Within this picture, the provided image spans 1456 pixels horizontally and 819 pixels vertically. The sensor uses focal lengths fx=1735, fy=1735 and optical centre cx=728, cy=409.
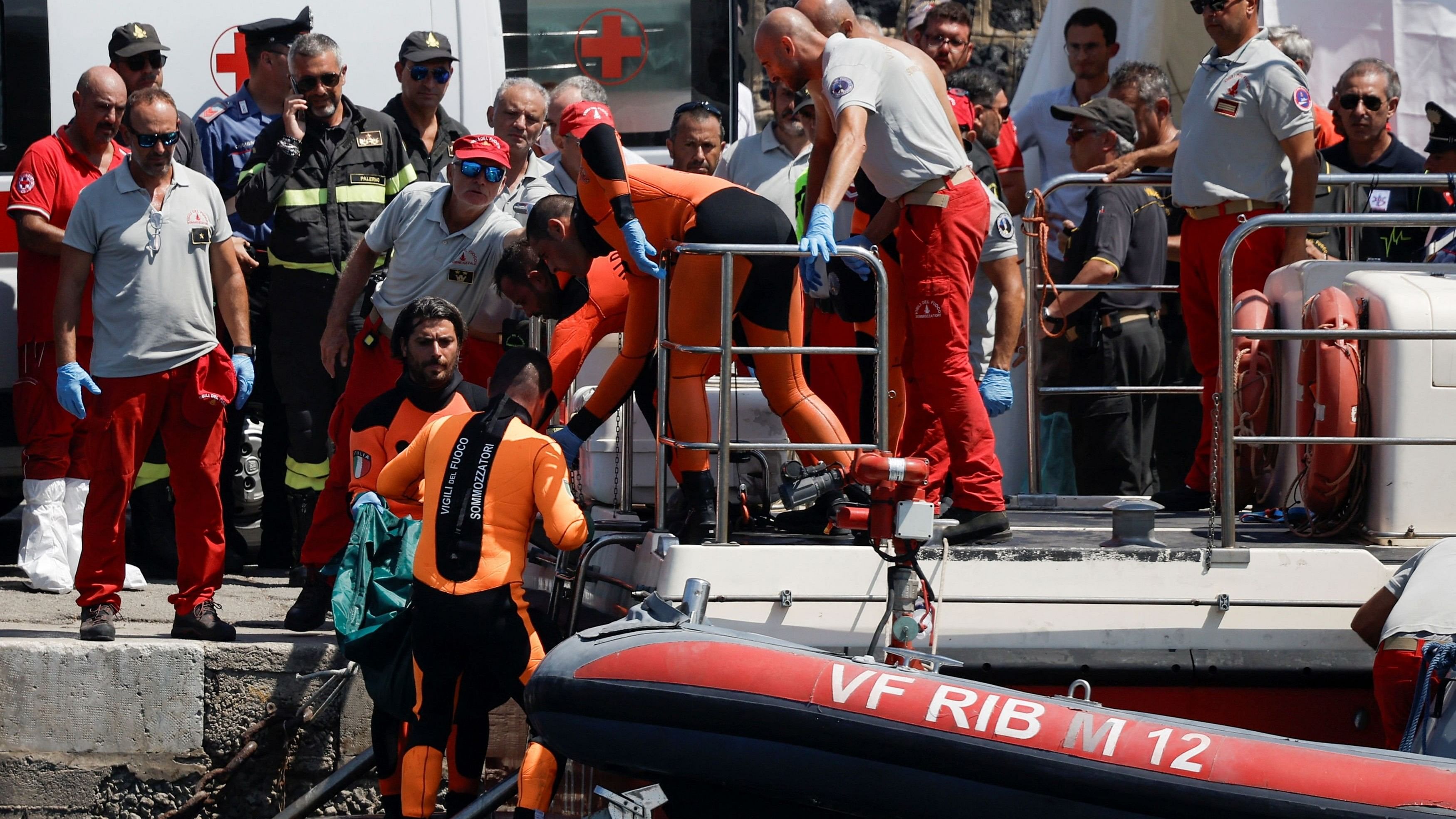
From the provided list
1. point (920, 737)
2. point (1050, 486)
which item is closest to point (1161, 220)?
point (1050, 486)

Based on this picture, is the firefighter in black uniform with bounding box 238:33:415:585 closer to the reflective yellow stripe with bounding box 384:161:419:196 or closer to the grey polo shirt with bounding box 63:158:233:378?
the reflective yellow stripe with bounding box 384:161:419:196

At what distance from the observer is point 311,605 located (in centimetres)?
597

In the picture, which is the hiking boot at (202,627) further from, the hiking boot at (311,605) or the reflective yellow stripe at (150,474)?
the reflective yellow stripe at (150,474)

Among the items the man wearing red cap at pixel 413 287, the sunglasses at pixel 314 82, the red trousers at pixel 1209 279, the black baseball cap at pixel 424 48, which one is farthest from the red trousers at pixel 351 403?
the red trousers at pixel 1209 279

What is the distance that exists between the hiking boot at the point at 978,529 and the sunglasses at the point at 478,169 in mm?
2104

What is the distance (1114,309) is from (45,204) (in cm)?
424

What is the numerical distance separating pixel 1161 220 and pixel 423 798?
4.00 metres

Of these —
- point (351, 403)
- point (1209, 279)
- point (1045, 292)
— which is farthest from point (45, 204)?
point (1209, 279)

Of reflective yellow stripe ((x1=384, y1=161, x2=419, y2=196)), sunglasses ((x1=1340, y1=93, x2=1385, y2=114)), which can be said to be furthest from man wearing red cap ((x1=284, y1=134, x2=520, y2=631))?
sunglasses ((x1=1340, y1=93, x2=1385, y2=114))

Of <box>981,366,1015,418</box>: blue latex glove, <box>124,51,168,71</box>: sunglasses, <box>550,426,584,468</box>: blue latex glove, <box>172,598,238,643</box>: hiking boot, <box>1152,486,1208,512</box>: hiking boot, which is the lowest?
<box>172,598,238,643</box>: hiking boot

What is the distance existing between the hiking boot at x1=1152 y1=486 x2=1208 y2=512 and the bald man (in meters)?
3.92

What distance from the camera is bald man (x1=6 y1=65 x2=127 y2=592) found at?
6.45 m

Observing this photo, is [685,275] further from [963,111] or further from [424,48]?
[424,48]

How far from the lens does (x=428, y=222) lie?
245 inches
